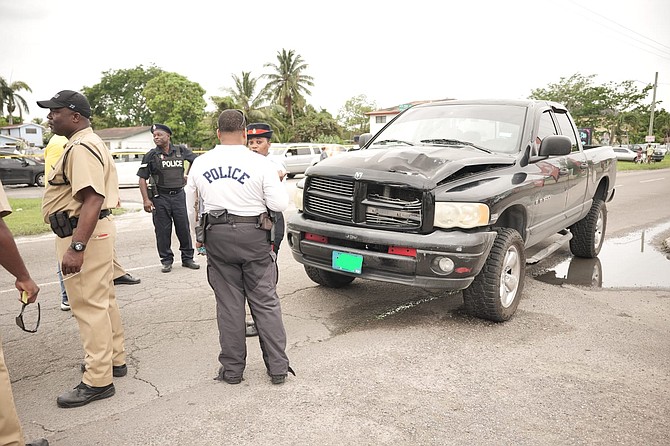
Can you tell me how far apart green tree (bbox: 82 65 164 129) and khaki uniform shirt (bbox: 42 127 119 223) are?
76087 millimetres

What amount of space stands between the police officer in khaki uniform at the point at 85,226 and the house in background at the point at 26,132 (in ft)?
258

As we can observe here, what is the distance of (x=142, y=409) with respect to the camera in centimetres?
321

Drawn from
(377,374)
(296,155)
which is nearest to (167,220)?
(377,374)

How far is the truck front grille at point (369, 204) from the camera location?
4285mm

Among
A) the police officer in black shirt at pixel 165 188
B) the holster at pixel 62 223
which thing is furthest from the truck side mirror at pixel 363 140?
the holster at pixel 62 223

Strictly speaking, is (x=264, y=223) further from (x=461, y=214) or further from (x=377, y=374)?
(x=461, y=214)

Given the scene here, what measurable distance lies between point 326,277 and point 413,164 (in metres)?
1.69

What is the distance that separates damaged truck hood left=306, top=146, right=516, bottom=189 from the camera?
14.0 feet

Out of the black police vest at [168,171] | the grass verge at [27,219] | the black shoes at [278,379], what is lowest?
the grass verge at [27,219]

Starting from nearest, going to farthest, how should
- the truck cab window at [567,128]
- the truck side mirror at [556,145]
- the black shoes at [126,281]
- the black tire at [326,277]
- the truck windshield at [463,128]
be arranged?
the truck side mirror at [556,145] < the truck windshield at [463,128] < the black tire at [326,277] < the black shoes at [126,281] < the truck cab window at [567,128]

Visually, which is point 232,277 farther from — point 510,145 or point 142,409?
point 510,145

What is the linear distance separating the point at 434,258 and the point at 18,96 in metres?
85.4

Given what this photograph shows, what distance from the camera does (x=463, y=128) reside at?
5461 millimetres

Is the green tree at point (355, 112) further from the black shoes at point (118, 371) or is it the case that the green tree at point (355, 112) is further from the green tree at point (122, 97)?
the black shoes at point (118, 371)
